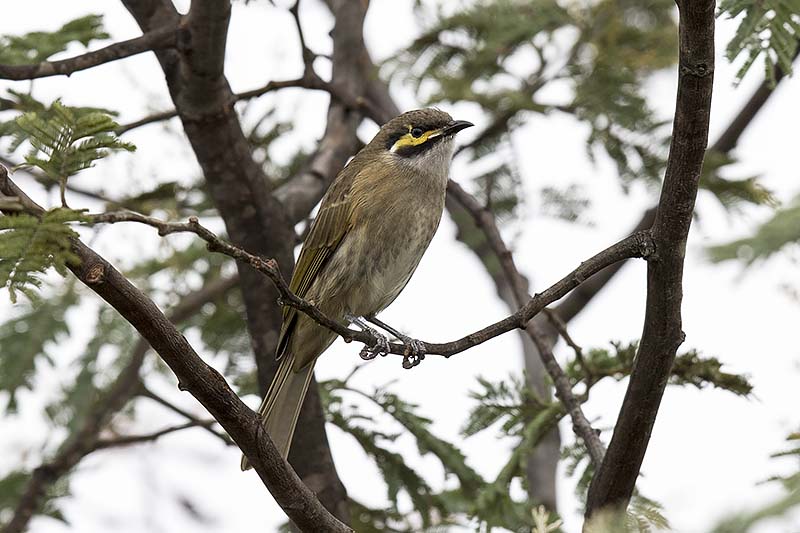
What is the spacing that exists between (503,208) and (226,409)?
185 inches

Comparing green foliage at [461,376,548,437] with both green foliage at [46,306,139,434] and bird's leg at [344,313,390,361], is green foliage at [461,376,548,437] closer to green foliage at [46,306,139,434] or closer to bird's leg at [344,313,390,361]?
bird's leg at [344,313,390,361]

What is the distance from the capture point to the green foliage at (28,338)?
6969 mm

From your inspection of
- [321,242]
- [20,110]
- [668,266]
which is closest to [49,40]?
[20,110]

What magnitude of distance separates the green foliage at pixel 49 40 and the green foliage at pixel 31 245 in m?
2.69

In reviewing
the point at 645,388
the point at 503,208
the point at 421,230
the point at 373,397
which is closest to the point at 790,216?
the point at 645,388

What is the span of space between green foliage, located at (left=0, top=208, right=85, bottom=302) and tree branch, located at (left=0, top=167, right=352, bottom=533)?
0.14 m

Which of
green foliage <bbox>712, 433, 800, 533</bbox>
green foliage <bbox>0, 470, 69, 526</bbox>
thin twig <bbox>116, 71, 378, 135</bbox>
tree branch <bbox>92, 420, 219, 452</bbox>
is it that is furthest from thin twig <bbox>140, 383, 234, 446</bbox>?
green foliage <bbox>712, 433, 800, 533</bbox>

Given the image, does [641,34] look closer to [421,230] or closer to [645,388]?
[421,230]

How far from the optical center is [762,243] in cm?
353

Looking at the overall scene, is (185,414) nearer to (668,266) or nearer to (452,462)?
(452,462)

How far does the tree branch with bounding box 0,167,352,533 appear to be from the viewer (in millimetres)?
3213

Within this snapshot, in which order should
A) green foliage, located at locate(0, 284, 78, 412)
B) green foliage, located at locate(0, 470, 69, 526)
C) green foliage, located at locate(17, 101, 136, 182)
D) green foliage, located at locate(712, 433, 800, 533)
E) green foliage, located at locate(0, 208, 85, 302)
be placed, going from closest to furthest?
green foliage, located at locate(712, 433, 800, 533) → green foliage, located at locate(0, 208, 85, 302) → green foliage, located at locate(17, 101, 136, 182) → green foliage, located at locate(0, 284, 78, 412) → green foliage, located at locate(0, 470, 69, 526)

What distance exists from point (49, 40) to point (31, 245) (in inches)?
110

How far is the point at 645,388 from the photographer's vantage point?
424 cm
